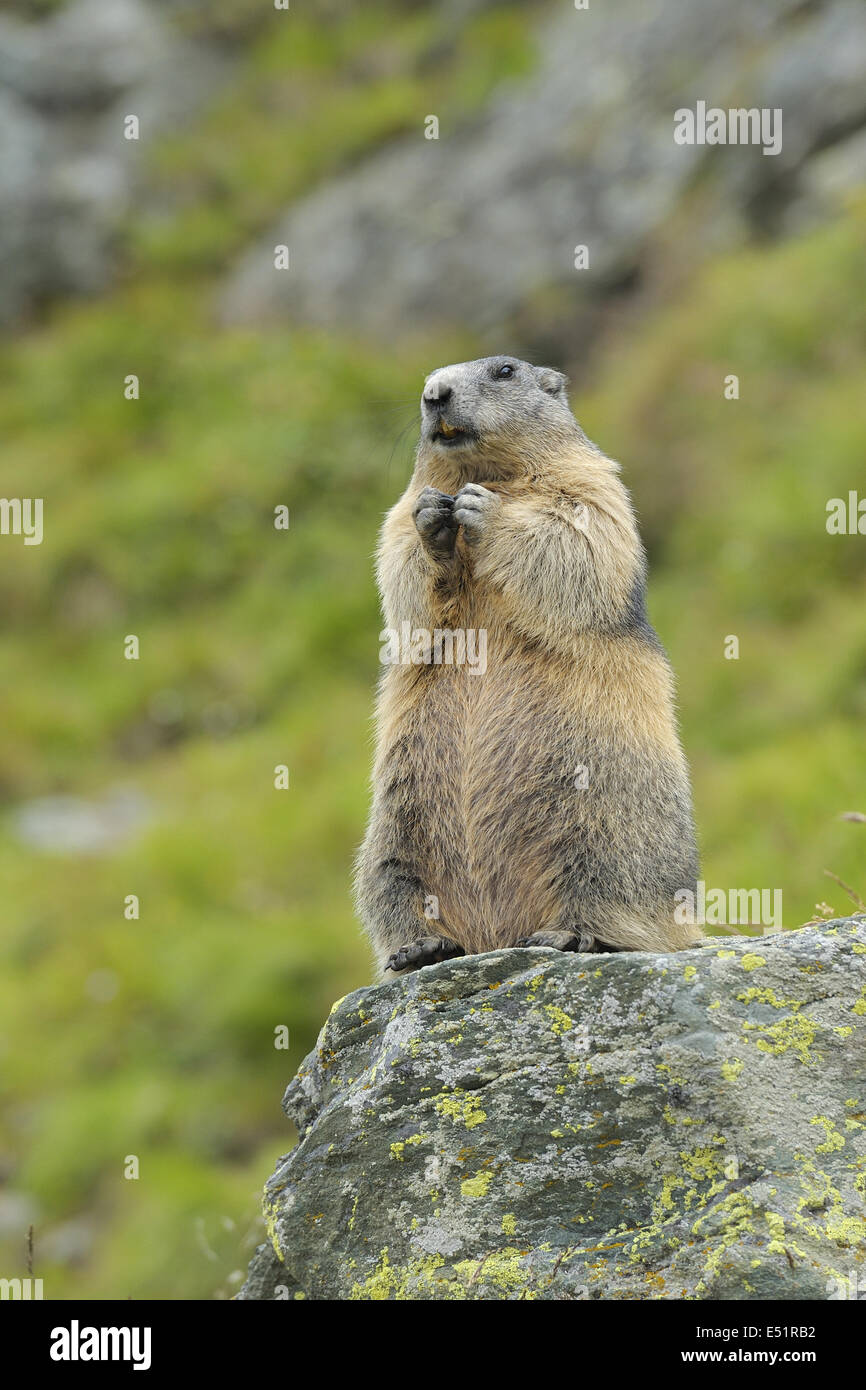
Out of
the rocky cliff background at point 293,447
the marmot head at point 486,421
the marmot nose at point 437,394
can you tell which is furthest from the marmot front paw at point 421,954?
the marmot nose at point 437,394

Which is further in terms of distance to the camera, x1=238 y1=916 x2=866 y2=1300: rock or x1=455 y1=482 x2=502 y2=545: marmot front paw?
x1=455 y1=482 x2=502 y2=545: marmot front paw

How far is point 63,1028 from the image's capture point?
41.0 ft

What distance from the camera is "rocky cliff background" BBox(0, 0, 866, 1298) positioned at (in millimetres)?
11547

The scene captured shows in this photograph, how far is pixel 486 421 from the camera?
646 cm

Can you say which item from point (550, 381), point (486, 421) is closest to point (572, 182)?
point (550, 381)

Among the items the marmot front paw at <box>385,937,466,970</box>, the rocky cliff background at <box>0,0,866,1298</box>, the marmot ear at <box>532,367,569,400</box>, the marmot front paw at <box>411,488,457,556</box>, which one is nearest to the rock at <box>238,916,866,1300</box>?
the marmot front paw at <box>385,937,466,970</box>

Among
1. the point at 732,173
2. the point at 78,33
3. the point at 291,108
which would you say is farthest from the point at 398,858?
the point at 78,33

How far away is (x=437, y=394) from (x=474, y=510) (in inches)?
26.2

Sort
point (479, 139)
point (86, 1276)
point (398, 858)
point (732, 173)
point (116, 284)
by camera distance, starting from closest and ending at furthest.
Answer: point (398, 858) → point (86, 1276) → point (732, 173) → point (479, 139) → point (116, 284)

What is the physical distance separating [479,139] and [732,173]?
426 cm

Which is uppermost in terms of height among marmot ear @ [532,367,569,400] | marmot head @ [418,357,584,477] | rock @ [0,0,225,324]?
rock @ [0,0,225,324]

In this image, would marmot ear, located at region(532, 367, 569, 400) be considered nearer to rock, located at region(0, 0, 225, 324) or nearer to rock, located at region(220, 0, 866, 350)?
rock, located at region(220, 0, 866, 350)

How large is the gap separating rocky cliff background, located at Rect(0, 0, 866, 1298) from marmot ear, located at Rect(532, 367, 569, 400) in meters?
1.45
